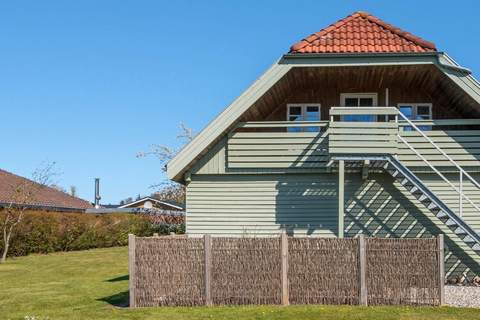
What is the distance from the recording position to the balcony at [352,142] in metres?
14.4

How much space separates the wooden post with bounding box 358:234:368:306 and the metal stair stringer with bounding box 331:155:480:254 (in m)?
3.05

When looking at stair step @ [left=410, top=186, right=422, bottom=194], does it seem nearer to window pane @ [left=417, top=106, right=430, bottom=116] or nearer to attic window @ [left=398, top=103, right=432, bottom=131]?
attic window @ [left=398, top=103, right=432, bottom=131]

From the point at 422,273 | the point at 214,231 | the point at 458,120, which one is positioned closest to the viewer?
the point at 422,273

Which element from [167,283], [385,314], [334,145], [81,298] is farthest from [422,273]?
[81,298]

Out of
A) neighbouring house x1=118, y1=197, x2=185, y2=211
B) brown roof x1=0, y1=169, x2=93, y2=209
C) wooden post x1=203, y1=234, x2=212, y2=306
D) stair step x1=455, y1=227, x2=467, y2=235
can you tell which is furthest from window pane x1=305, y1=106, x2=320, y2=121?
neighbouring house x1=118, y1=197, x2=185, y2=211

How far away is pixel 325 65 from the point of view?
1484 cm

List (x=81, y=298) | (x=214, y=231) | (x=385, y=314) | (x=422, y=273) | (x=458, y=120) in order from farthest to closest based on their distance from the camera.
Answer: (x=214, y=231)
(x=458, y=120)
(x=81, y=298)
(x=422, y=273)
(x=385, y=314)

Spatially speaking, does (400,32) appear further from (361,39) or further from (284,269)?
(284,269)

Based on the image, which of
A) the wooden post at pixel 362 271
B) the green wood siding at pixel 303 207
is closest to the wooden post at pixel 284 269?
the wooden post at pixel 362 271

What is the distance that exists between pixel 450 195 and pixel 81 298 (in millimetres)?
10058

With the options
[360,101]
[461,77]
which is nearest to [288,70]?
[360,101]

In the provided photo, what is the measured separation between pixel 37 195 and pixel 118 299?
89.7 feet

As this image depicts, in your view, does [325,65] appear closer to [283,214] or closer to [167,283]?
[283,214]

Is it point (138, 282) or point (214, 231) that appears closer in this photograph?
point (138, 282)
